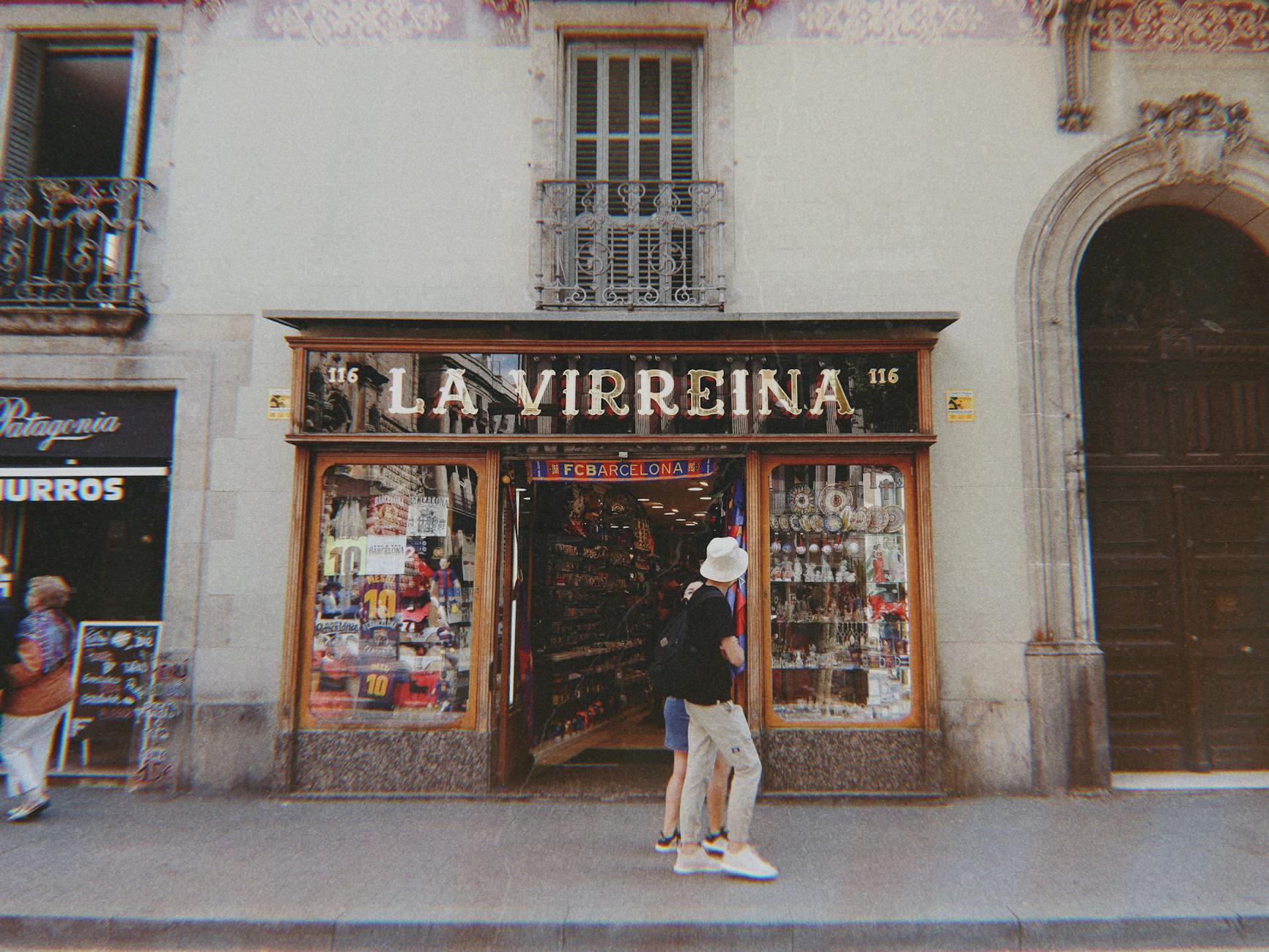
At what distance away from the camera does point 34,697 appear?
5.97 meters

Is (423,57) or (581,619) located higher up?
(423,57)

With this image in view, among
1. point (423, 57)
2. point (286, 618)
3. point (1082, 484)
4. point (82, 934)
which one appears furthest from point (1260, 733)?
point (423, 57)

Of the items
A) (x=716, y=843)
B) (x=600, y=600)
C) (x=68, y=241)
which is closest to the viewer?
(x=716, y=843)

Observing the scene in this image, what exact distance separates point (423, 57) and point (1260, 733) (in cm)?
959

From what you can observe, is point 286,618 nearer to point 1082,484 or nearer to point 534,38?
point 534,38

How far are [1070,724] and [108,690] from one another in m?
8.06

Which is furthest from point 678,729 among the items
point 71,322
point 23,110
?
point 23,110

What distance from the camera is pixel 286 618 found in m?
6.67

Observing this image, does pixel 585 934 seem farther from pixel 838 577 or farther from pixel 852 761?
pixel 838 577

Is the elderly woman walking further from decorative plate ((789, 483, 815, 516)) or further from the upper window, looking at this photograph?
decorative plate ((789, 483, 815, 516))

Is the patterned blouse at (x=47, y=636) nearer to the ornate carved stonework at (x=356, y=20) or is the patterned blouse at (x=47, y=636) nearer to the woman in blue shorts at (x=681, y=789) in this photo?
the woman in blue shorts at (x=681, y=789)

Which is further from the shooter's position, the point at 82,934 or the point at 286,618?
the point at 286,618

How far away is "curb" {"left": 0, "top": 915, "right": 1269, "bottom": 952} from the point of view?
4148 mm

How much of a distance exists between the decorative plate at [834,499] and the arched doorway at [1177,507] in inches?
91.6
